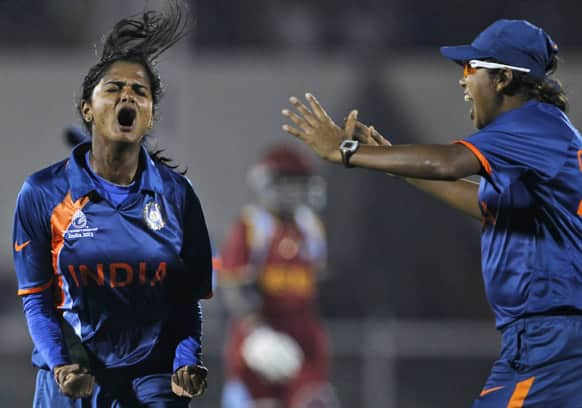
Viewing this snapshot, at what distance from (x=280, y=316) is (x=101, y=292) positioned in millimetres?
5603

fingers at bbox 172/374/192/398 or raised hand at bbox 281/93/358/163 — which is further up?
raised hand at bbox 281/93/358/163

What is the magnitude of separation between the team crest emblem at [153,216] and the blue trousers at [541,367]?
4.04 ft

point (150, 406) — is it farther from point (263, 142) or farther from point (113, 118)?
point (263, 142)

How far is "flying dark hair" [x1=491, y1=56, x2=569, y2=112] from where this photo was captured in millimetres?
4176

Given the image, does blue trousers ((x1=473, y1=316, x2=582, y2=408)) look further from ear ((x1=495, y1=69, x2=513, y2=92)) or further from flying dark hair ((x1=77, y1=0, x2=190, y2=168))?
flying dark hair ((x1=77, y1=0, x2=190, y2=168))

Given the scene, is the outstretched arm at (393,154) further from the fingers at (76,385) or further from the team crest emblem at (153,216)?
the fingers at (76,385)

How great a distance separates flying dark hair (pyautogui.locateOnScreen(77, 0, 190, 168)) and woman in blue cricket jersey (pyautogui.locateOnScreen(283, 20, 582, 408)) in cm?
51

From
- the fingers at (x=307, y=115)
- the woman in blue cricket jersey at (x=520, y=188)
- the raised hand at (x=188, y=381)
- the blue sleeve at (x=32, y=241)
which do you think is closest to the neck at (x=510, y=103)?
the woman in blue cricket jersey at (x=520, y=188)

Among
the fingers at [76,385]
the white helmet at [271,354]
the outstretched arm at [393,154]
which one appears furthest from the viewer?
the white helmet at [271,354]

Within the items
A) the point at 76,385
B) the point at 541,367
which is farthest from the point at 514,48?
the point at 76,385

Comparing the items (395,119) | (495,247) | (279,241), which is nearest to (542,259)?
(495,247)

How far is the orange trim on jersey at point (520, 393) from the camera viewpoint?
3943 mm

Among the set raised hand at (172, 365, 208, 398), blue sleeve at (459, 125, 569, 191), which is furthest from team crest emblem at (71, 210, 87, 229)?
blue sleeve at (459, 125, 569, 191)

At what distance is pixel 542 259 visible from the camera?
402 cm
